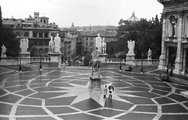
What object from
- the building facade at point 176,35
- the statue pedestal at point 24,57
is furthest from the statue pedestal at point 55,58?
the building facade at point 176,35

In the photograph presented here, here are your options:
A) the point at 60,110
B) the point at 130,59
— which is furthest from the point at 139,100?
the point at 130,59

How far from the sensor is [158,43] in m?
60.8

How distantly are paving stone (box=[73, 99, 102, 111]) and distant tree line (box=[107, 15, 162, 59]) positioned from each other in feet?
121

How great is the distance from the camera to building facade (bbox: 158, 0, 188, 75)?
45.8 metres

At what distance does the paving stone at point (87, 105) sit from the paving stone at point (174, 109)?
595 cm

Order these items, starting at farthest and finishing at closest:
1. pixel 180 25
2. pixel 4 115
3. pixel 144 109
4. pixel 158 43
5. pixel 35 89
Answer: pixel 158 43
pixel 180 25
pixel 35 89
pixel 144 109
pixel 4 115

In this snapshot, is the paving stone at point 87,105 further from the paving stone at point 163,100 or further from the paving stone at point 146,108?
the paving stone at point 163,100

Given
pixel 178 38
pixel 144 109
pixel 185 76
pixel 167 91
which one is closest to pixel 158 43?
pixel 178 38

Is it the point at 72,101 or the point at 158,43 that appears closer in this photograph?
the point at 72,101

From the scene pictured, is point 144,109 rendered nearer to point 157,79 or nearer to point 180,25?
point 157,79

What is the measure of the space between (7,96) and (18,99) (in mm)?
1850

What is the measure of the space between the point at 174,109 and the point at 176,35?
80.8ft

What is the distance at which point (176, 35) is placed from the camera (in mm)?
47688

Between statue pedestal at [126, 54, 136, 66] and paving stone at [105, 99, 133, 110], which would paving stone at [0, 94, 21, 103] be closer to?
paving stone at [105, 99, 133, 110]
